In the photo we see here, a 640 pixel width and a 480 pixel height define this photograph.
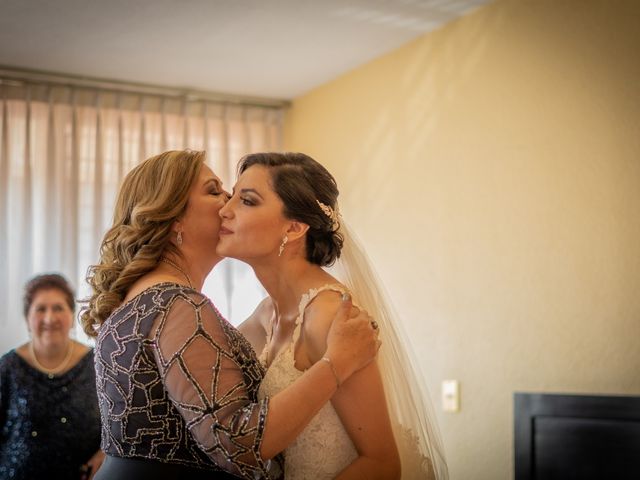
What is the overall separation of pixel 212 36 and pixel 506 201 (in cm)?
172

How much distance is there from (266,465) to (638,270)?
1.79 meters

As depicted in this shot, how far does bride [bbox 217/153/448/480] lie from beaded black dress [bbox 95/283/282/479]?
29 cm

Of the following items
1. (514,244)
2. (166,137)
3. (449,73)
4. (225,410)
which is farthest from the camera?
(166,137)

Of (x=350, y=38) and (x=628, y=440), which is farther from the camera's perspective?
(x=350, y=38)

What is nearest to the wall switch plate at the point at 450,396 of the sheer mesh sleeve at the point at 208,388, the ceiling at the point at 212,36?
the ceiling at the point at 212,36

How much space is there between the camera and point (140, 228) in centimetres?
230

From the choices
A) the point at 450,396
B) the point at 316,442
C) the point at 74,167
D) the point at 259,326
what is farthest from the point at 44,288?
the point at 316,442

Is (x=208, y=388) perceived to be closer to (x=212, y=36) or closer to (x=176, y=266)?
(x=176, y=266)

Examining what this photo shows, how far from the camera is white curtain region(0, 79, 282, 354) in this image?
529 centimetres

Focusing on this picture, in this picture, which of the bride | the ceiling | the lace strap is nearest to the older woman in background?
the ceiling

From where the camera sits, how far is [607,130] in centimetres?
357

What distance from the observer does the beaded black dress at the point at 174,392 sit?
199 centimetres

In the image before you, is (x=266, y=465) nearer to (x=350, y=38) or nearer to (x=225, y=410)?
(x=225, y=410)

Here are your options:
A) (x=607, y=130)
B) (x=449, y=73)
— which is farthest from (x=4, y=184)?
(x=607, y=130)
